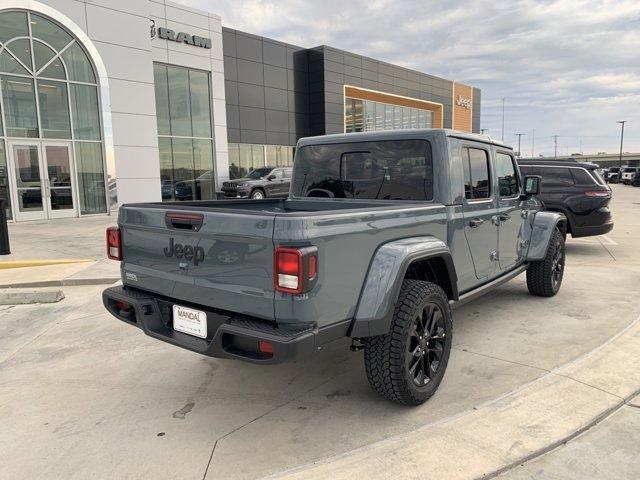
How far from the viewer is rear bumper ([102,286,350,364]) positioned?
2504mm

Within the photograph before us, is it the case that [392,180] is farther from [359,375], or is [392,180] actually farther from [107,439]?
[107,439]

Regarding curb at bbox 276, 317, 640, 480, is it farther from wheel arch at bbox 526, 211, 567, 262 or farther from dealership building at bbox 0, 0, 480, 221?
dealership building at bbox 0, 0, 480, 221

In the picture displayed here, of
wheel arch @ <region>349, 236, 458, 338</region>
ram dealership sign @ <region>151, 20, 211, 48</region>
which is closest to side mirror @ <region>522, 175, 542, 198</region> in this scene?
wheel arch @ <region>349, 236, 458, 338</region>

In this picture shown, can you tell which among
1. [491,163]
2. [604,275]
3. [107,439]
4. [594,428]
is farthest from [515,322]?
[107,439]

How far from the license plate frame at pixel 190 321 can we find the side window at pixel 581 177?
28.2 ft

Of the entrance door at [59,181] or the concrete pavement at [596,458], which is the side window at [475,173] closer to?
the concrete pavement at [596,458]

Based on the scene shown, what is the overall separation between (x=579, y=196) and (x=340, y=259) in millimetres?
8084

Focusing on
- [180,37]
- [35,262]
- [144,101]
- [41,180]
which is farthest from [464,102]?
[35,262]

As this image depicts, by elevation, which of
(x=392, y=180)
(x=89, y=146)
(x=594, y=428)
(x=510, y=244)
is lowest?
(x=594, y=428)

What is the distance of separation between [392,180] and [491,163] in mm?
1218

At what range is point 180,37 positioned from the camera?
69.3 ft

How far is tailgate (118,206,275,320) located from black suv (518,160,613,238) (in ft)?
25.4

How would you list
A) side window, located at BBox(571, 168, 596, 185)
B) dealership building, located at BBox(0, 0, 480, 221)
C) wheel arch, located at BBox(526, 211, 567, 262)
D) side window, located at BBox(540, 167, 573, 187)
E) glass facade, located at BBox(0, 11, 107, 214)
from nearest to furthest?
wheel arch, located at BBox(526, 211, 567, 262) → side window, located at BBox(571, 168, 596, 185) → side window, located at BBox(540, 167, 573, 187) → glass facade, located at BBox(0, 11, 107, 214) → dealership building, located at BBox(0, 0, 480, 221)

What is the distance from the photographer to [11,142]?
1440cm
